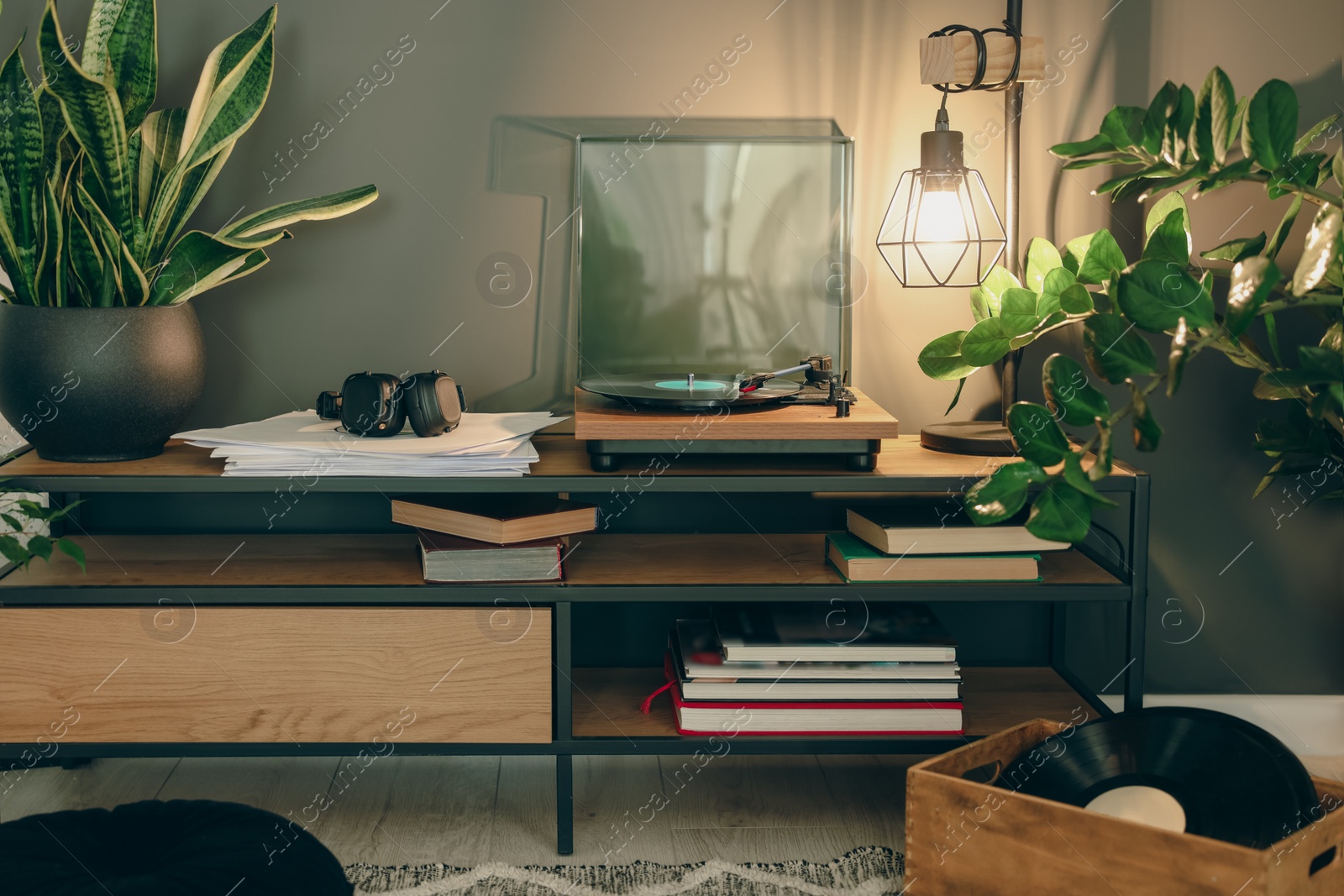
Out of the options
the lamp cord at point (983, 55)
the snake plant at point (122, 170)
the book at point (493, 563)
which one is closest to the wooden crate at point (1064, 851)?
the book at point (493, 563)

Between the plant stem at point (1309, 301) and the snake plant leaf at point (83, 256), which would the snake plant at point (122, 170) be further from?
the plant stem at point (1309, 301)

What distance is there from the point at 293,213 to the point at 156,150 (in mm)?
237

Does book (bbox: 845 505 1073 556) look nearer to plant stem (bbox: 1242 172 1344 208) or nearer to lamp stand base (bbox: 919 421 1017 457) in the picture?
lamp stand base (bbox: 919 421 1017 457)

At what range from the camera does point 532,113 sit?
5.79 feet

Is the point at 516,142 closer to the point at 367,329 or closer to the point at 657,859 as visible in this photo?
the point at 367,329

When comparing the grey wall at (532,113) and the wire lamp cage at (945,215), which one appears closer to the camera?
the wire lamp cage at (945,215)

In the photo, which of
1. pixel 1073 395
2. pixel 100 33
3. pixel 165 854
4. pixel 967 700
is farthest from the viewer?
pixel 967 700

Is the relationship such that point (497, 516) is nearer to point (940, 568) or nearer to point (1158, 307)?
point (940, 568)

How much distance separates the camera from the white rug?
1.45 meters

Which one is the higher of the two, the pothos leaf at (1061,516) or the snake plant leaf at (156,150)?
the snake plant leaf at (156,150)

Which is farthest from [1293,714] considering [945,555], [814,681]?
[814,681]

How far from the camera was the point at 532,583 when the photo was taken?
1501mm

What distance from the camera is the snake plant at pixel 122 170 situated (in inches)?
58.8

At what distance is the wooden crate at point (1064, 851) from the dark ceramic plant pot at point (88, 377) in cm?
118
